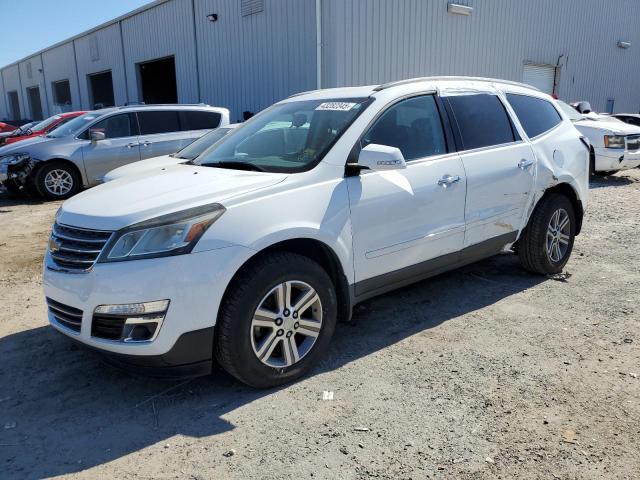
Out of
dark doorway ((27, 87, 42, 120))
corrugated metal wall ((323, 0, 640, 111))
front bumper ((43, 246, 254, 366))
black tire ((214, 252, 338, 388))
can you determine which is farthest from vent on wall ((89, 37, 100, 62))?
black tire ((214, 252, 338, 388))

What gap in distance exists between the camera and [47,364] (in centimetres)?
359

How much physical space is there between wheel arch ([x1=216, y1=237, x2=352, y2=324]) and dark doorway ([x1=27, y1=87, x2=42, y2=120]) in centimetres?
3988

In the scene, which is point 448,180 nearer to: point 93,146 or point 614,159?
point 93,146

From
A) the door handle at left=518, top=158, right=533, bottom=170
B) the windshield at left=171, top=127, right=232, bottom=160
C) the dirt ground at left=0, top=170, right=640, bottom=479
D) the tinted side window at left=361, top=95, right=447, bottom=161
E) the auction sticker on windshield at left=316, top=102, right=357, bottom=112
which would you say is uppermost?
the auction sticker on windshield at left=316, top=102, right=357, bottom=112

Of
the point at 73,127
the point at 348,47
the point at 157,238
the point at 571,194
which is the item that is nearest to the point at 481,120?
the point at 571,194

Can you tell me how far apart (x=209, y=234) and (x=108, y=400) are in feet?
4.04

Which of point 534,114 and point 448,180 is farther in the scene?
point 534,114

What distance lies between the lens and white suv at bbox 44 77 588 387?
111 inches

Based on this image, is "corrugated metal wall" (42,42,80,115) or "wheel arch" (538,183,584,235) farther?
"corrugated metal wall" (42,42,80,115)

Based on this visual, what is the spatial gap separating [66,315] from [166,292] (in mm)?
770

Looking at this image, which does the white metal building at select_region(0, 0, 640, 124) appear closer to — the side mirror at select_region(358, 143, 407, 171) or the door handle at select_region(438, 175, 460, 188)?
the door handle at select_region(438, 175, 460, 188)

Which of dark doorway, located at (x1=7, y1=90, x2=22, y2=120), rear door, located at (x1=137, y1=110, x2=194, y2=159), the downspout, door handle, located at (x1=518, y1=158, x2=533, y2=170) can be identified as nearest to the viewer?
door handle, located at (x1=518, y1=158, x2=533, y2=170)

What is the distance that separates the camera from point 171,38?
736 inches

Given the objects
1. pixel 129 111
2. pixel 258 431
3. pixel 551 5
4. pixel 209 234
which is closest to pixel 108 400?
pixel 258 431
